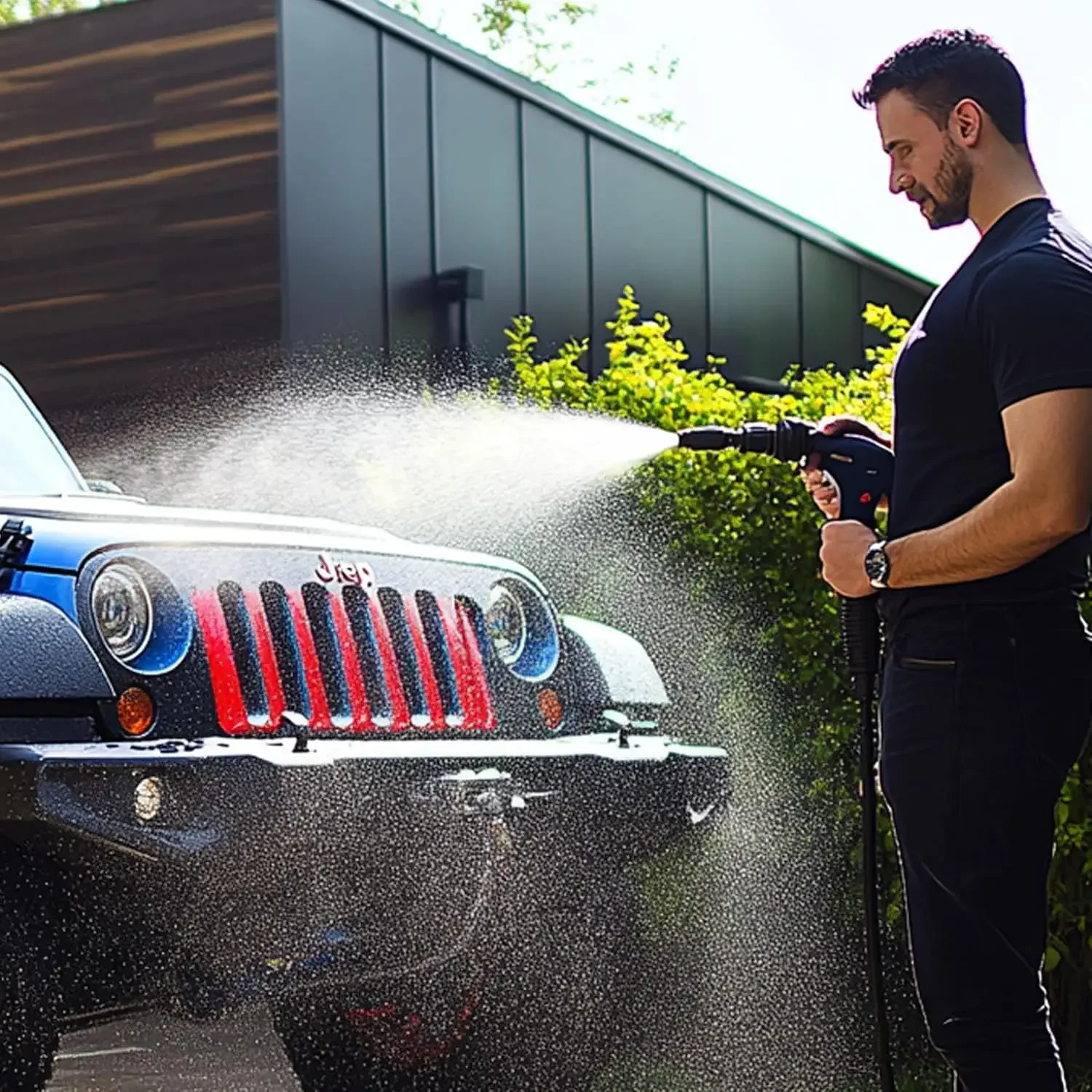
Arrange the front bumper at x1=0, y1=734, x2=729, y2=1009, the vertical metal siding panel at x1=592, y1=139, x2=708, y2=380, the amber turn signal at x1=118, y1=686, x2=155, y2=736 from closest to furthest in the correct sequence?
the front bumper at x1=0, y1=734, x2=729, y2=1009, the amber turn signal at x1=118, y1=686, x2=155, y2=736, the vertical metal siding panel at x1=592, y1=139, x2=708, y2=380

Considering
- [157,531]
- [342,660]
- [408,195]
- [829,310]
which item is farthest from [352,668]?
[829,310]

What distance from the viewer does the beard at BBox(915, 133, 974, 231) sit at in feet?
10.8

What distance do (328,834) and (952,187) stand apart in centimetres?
184

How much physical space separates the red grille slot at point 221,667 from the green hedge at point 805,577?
1.98m

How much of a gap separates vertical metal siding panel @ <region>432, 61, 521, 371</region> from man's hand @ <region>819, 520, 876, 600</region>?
757 centimetres

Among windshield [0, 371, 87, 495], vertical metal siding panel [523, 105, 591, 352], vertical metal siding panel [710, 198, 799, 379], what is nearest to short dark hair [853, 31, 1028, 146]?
windshield [0, 371, 87, 495]

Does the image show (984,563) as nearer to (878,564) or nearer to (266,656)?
(878,564)

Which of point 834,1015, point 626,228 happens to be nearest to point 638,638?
point 834,1015

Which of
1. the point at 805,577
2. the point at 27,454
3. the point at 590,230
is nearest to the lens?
the point at 27,454

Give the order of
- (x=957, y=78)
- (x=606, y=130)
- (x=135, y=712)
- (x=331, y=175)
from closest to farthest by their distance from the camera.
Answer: (x=957, y=78)
(x=135, y=712)
(x=331, y=175)
(x=606, y=130)

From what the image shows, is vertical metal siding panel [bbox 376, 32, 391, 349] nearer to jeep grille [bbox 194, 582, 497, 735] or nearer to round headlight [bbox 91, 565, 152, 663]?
jeep grille [bbox 194, 582, 497, 735]

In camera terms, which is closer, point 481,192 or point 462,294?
point 462,294

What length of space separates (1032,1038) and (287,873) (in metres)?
1.66

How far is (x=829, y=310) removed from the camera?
53.4 feet
